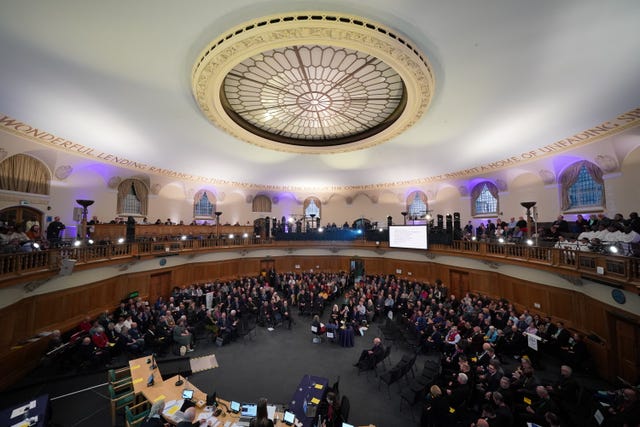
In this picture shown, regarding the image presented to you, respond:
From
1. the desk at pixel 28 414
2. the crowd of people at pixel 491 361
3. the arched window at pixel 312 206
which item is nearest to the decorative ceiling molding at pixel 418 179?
the arched window at pixel 312 206

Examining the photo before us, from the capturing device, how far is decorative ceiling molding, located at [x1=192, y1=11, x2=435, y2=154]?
627 centimetres

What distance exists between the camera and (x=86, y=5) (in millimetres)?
5000

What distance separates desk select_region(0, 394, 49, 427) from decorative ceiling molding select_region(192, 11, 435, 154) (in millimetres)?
8623

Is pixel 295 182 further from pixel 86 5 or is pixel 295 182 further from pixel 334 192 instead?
pixel 86 5

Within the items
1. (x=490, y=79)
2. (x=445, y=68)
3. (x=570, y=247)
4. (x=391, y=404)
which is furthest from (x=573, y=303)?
(x=445, y=68)

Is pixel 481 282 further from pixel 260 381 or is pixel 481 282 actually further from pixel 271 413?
pixel 271 413

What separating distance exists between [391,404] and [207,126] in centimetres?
1182

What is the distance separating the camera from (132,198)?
51.1ft

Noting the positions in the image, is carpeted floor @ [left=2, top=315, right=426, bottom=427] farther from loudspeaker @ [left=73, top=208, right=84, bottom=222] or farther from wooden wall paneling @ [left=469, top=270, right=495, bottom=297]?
loudspeaker @ [left=73, top=208, right=84, bottom=222]

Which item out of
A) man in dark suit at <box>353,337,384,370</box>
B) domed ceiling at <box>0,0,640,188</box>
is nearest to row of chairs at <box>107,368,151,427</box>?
man in dark suit at <box>353,337,384,370</box>

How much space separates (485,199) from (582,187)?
4.78 meters

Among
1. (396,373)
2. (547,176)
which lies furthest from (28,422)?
(547,176)

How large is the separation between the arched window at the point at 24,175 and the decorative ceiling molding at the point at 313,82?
26.4 ft

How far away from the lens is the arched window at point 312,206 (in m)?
23.6
